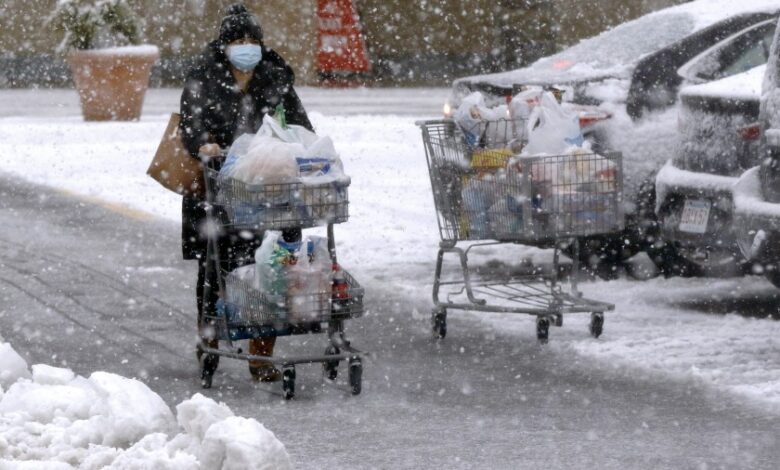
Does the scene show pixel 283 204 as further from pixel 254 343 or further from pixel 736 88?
pixel 736 88

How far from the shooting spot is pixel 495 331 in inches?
319

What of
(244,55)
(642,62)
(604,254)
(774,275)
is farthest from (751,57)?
(244,55)

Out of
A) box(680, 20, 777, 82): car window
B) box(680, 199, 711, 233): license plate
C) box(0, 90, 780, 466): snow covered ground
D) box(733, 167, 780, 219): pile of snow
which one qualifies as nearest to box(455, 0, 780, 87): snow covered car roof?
box(680, 20, 777, 82): car window

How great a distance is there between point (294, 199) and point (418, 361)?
122cm

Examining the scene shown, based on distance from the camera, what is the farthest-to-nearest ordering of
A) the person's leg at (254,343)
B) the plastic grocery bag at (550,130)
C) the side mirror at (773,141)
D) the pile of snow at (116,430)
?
the plastic grocery bag at (550,130)
the side mirror at (773,141)
the person's leg at (254,343)
the pile of snow at (116,430)

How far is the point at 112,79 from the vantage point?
19.6 meters

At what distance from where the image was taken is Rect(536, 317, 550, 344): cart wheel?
305 inches

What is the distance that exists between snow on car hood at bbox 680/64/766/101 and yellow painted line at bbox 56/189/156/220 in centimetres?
545

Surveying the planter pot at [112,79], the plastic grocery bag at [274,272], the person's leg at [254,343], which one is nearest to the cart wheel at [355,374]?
the plastic grocery bag at [274,272]

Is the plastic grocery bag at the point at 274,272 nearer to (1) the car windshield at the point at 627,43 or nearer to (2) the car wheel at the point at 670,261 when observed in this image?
(2) the car wheel at the point at 670,261

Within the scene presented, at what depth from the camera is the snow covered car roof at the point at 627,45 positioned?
9.56 meters

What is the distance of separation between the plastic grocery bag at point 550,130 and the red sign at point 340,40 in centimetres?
1951

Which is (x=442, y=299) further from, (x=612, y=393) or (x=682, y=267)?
(x=612, y=393)

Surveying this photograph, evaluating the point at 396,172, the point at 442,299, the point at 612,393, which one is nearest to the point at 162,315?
the point at 442,299
